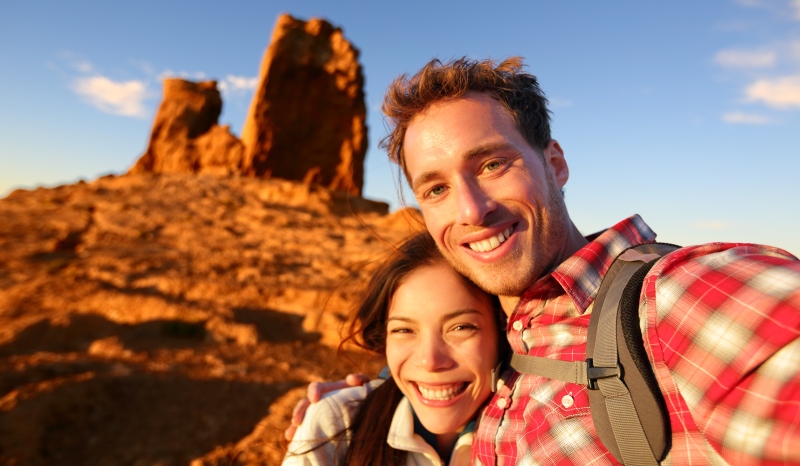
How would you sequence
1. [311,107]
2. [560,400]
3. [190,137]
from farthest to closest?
1. [190,137]
2. [311,107]
3. [560,400]

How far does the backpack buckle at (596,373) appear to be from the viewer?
1.50m

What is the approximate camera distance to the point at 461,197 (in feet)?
7.36

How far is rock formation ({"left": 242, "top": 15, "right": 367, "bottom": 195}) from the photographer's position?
92.7 ft

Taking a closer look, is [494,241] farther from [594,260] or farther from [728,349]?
[728,349]

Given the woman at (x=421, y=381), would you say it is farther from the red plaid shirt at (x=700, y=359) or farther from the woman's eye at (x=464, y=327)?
the red plaid shirt at (x=700, y=359)

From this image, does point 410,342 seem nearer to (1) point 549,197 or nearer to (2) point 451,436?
(2) point 451,436

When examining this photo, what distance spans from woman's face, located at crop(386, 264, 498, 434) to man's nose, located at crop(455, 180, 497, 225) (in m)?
0.43

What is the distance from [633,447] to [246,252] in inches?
600

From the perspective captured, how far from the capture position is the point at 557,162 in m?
2.62

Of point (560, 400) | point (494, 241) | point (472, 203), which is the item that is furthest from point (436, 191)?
point (560, 400)

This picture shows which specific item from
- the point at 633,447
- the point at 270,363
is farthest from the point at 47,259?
the point at 633,447

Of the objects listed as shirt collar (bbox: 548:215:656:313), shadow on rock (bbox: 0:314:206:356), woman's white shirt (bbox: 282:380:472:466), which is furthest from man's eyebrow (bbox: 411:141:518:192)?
shadow on rock (bbox: 0:314:206:356)

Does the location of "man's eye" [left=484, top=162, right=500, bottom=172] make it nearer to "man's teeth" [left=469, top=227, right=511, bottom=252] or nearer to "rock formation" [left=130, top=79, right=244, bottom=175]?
"man's teeth" [left=469, top=227, right=511, bottom=252]

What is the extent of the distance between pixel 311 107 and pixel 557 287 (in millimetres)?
28925
